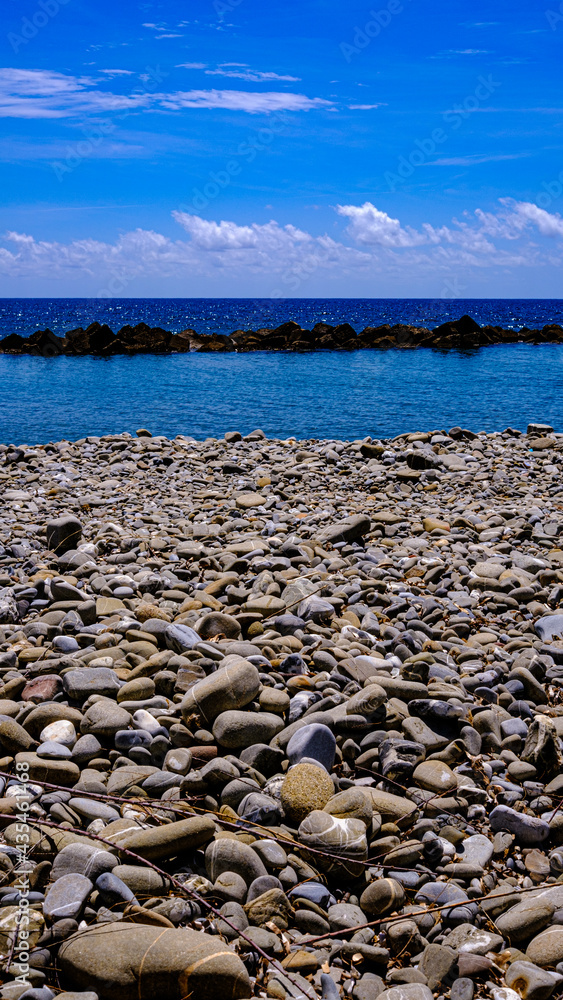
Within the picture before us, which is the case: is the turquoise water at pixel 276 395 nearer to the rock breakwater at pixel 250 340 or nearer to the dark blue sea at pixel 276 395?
the dark blue sea at pixel 276 395

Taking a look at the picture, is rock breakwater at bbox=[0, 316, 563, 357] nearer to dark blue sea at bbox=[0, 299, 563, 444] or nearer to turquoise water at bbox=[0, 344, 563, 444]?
dark blue sea at bbox=[0, 299, 563, 444]

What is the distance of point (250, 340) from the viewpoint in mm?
40594

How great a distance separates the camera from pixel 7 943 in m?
2.18

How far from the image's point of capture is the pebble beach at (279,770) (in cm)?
227

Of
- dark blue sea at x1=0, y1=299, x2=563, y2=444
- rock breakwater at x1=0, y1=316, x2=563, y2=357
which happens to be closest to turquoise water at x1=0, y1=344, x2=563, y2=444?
dark blue sea at x1=0, y1=299, x2=563, y2=444

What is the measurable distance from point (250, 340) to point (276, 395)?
2051cm

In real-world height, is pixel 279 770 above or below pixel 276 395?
below

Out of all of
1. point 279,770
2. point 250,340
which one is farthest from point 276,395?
point 250,340

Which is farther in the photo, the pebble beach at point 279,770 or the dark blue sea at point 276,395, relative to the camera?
the dark blue sea at point 276,395

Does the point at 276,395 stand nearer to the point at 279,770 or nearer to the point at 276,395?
the point at 276,395

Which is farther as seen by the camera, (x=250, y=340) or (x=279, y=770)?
(x=250, y=340)

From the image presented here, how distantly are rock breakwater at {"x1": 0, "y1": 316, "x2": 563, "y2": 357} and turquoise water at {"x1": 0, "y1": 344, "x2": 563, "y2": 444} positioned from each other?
383 cm

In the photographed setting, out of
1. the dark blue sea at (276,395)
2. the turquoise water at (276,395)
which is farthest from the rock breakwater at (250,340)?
the turquoise water at (276,395)

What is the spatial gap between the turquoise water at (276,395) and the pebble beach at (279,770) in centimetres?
964
